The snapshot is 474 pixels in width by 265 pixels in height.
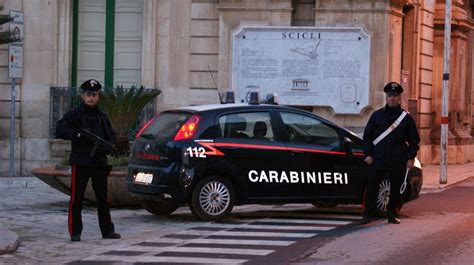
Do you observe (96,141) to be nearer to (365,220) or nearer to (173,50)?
(365,220)

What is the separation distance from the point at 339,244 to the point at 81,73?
12452 mm

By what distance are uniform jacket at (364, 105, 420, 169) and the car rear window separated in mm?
2506

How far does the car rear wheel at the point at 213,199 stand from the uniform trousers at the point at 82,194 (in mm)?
1578

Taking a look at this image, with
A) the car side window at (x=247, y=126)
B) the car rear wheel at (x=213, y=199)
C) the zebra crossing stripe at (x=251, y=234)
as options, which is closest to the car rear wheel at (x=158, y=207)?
the car rear wheel at (x=213, y=199)

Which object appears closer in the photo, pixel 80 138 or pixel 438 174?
pixel 80 138

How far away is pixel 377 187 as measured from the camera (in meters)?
12.6

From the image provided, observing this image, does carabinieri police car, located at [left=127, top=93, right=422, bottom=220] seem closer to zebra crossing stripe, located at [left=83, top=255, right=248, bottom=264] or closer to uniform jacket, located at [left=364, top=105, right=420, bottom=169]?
uniform jacket, located at [left=364, top=105, right=420, bottom=169]

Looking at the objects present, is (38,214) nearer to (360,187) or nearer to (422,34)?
(360,187)

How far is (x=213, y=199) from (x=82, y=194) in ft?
7.02

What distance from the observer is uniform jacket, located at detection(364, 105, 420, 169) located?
12.3 m

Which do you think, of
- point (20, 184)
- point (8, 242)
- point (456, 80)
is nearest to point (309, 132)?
point (8, 242)

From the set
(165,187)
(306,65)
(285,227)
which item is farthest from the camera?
(306,65)

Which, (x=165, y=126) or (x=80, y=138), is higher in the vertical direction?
(x=165, y=126)

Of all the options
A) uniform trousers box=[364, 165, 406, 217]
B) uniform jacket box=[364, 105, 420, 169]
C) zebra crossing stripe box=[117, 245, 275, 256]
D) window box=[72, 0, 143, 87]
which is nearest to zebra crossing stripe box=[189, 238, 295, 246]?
zebra crossing stripe box=[117, 245, 275, 256]
